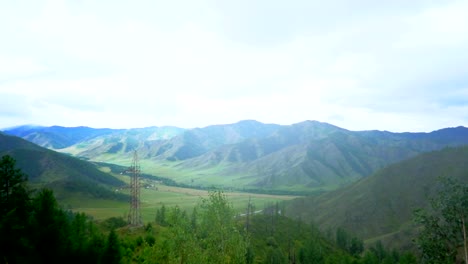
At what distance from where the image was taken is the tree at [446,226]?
56594 mm

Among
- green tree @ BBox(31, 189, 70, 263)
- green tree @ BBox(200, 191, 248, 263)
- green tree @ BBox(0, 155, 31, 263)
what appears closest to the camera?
green tree @ BBox(200, 191, 248, 263)

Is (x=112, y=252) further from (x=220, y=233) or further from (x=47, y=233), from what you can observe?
(x=220, y=233)

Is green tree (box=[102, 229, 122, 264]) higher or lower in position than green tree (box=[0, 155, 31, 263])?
lower

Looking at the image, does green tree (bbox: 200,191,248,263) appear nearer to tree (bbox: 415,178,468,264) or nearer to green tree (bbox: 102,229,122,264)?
green tree (bbox: 102,229,122,264)

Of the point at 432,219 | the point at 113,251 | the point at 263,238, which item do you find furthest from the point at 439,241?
the point at 263,238

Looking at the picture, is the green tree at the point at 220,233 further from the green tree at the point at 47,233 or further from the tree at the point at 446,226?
the tree at the point at 446,226

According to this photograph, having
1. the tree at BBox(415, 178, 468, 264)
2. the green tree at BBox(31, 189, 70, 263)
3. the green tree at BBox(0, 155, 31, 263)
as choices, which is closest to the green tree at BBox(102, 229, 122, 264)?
the green tree at BBox(31, 189, 70, 263)

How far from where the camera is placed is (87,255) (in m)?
40.7

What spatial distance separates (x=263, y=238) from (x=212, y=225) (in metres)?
154

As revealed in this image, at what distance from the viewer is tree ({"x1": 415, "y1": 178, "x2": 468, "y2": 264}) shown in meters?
56.6

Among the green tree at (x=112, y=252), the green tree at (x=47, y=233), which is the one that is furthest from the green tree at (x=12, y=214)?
the green tree at (x=112, y=252)

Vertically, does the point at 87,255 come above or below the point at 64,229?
below

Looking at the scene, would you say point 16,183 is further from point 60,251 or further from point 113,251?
point 113,251

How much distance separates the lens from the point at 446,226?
5978 cm
